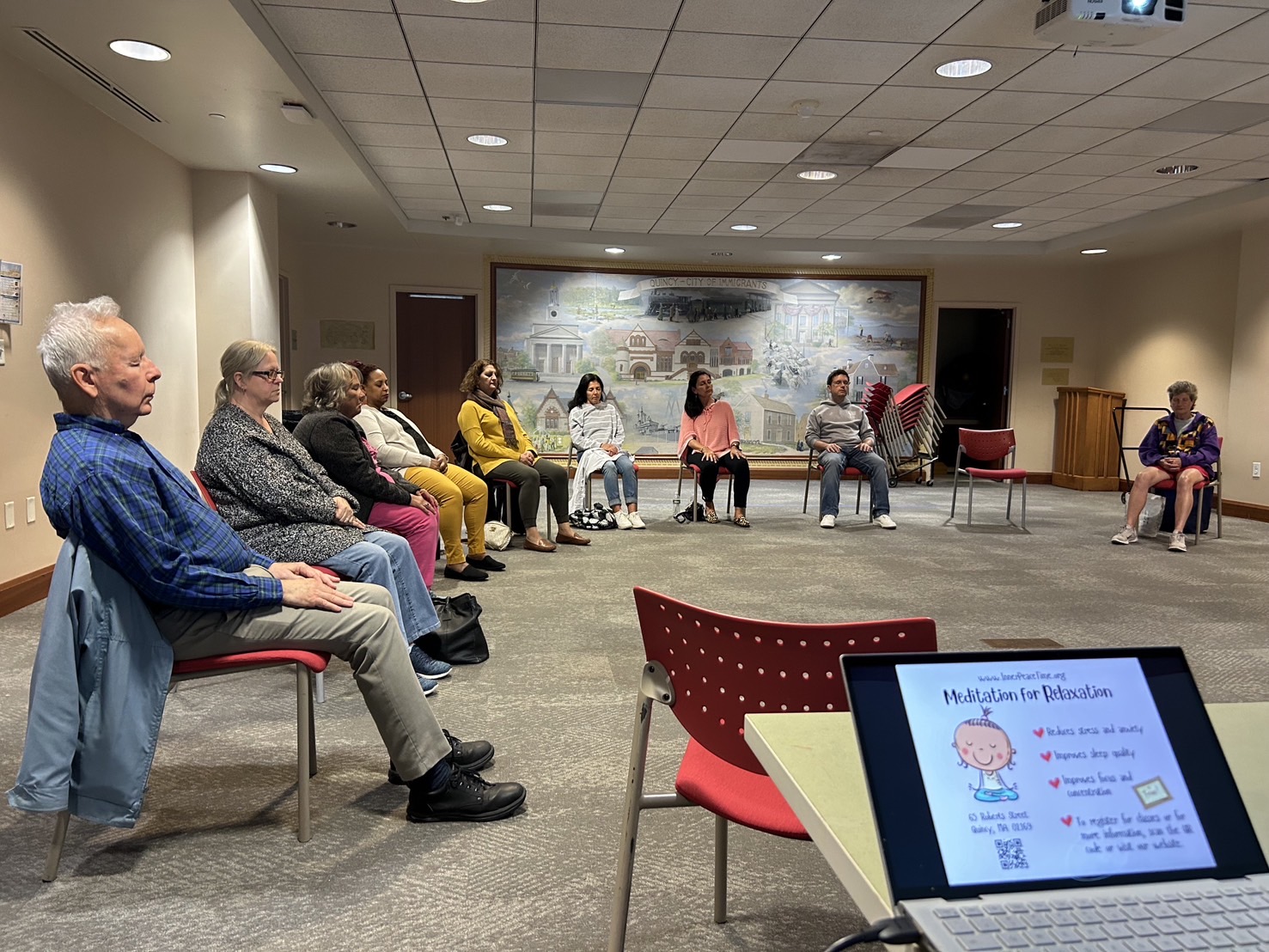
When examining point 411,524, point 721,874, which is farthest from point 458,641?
point 721,874

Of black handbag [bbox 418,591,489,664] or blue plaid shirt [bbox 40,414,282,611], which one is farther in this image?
black handbag [bbox 418,591,489,664]

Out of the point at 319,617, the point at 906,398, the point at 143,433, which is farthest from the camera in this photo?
the point at 906,398

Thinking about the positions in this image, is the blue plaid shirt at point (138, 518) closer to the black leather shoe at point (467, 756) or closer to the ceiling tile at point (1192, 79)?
the black leather shoe at point (467, 756)

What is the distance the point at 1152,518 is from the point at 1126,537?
0.64 m

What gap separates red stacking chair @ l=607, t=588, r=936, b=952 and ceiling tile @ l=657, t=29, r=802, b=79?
3.49 meters

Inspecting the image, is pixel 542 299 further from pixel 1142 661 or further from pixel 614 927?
pixel 1142 661

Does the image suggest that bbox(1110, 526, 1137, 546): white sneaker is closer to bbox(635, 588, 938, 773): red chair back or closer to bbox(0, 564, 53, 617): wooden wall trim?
bbox(635, 588, 938, 773): red chair back

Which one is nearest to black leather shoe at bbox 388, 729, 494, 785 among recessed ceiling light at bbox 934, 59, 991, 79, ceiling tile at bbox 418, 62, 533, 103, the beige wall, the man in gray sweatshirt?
the beige wall

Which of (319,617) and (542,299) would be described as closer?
(319,617)

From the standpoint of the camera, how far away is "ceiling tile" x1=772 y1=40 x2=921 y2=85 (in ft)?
13.9

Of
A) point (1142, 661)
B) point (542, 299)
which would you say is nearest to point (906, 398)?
point (542, 299)

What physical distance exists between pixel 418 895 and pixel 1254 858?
5.39 ft

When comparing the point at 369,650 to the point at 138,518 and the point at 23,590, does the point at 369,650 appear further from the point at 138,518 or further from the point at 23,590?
the point at 23,590

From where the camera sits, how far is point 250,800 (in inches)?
92.0
